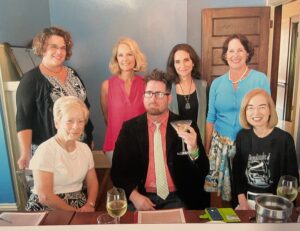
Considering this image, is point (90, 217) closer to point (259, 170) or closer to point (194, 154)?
point (194, 154)

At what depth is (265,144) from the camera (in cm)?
129

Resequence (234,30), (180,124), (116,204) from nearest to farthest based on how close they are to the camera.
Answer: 1. (116,204)
2. (234,30)
3. (180,124)

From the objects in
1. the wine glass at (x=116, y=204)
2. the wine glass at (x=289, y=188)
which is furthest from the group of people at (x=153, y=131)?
the wine glass at (x=116, y=204)

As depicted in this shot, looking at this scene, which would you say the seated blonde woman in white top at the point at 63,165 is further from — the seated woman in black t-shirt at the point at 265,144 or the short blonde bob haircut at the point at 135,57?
the seated woman in black t-shirt at the point at 265,144

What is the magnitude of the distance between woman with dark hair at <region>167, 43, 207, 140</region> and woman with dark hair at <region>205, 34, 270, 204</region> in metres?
0.04

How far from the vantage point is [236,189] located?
1.38m

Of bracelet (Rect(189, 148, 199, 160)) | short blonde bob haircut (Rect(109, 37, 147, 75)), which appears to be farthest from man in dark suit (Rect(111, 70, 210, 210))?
short blonde bob haircut (Rect(109, 37, 147, 75))

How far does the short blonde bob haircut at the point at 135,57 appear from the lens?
4.15 ft

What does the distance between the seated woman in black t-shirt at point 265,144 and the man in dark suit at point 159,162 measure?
0.23 metres

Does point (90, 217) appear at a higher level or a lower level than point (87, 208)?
higher

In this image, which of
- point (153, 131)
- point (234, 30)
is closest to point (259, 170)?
point (153, 131)

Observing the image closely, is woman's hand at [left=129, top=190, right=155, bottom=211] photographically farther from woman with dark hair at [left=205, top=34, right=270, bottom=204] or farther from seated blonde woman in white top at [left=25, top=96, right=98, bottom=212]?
woman with dark hair at [left=205, top=34, right=270, bottom=204]

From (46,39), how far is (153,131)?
64 centimetres

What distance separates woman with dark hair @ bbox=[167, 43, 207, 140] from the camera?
1276 mm
